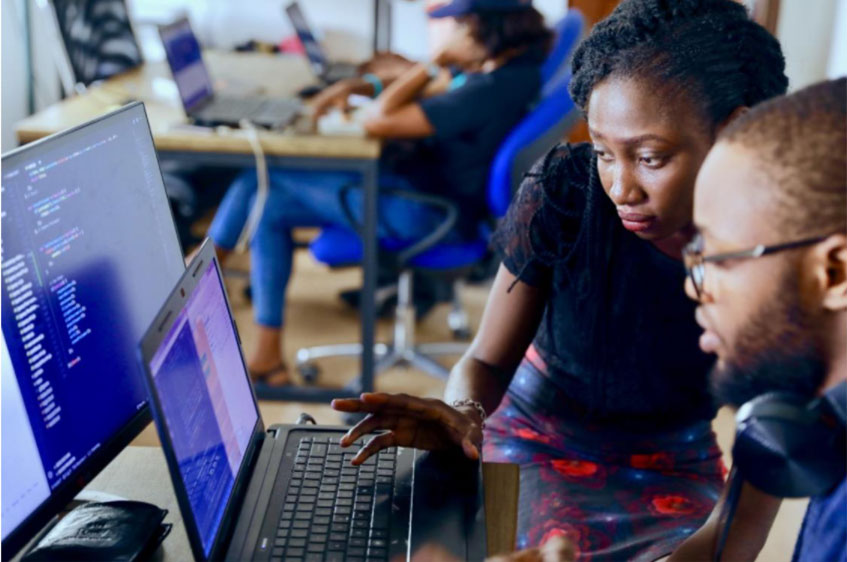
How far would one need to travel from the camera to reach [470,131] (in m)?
2.48

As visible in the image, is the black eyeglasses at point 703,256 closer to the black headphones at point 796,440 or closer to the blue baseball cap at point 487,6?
the black headphones at point 796,440

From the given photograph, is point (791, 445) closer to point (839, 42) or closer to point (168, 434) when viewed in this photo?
point (168, 434)

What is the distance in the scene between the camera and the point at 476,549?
0.95 meters

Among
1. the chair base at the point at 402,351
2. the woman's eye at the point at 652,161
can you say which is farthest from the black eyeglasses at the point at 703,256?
the chair base at the point at 402,351

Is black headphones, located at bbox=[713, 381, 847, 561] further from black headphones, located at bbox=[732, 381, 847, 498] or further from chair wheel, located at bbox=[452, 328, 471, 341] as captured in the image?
chair wheel, located at bbox=[452, 328, 471, 341]

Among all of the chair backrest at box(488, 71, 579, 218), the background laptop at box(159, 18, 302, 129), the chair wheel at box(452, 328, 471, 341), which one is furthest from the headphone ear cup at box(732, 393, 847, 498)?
the chair wheel at box(452, 328, 471, 341)

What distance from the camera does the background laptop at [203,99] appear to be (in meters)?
2.53

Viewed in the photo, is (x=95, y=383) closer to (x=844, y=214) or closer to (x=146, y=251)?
(x=146, y=251)

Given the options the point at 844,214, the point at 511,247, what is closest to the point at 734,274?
the point at 844,214

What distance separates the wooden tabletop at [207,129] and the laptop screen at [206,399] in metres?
0.99

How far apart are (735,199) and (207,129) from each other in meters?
1.85

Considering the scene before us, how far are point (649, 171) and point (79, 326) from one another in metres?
0.66

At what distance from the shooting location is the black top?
1334 millimetres

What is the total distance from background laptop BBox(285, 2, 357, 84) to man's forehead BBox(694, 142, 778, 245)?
2.54 meters
